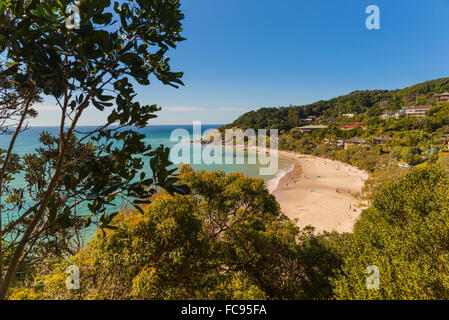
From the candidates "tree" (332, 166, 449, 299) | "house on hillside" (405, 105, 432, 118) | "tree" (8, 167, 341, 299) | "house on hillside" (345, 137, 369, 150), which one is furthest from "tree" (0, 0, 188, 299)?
"house on hillside" (405, 105, 432, 118)

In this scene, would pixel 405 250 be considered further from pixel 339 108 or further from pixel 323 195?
pixel 339 108

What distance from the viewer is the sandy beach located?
19.4 metres

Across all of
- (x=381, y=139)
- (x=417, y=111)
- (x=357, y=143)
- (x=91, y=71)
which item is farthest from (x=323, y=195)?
(x=417, y=111)

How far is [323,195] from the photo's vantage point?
27.3m

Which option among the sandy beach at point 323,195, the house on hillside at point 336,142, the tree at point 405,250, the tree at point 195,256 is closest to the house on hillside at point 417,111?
the house on hillside at point 336,142

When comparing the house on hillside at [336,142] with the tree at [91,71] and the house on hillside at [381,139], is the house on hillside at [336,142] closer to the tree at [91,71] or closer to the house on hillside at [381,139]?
the house on hillside at [381,139]

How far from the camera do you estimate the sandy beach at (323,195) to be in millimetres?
19422

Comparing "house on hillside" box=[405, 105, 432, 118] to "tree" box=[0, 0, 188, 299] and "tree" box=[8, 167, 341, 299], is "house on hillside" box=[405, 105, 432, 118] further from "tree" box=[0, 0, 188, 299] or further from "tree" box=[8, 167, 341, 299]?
"tree" box=[0, 0, 188, 299]

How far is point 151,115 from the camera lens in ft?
6.92
